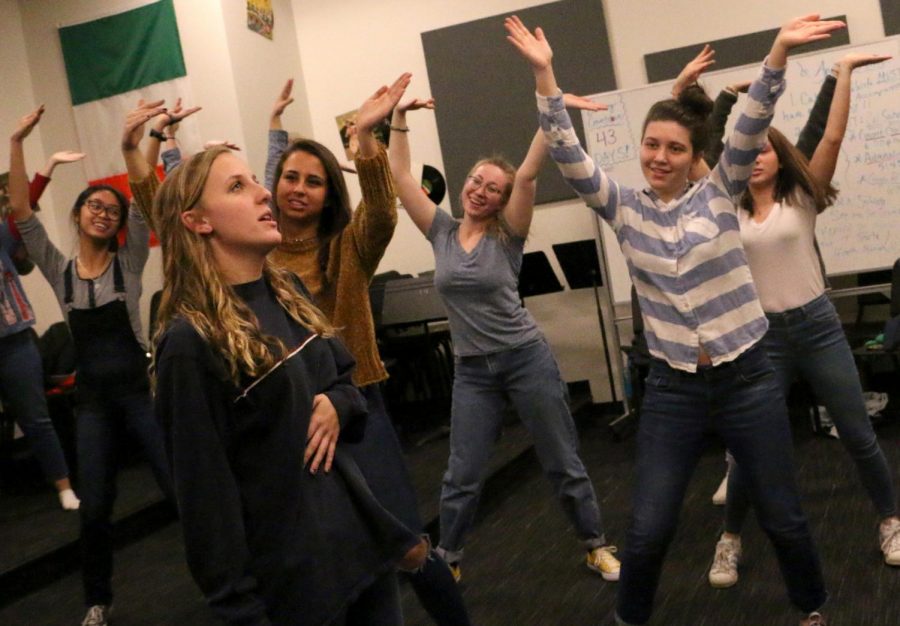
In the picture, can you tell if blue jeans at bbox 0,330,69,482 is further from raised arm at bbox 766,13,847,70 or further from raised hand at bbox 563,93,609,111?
raised arm at bbox 766,13,847,70

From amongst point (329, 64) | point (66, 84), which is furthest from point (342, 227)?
point (329, 64)

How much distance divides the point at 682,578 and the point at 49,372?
13.9ft

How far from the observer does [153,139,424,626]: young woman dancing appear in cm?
148

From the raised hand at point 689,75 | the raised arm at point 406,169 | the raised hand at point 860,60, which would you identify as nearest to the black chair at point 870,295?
the raised hand at point 860,60

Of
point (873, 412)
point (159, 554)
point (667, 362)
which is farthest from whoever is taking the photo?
point (873, 412)

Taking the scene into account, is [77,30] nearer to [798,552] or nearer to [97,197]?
[97,197]

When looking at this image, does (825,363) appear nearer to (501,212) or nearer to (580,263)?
(501,212)

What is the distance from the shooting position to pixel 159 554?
4852 millimetres

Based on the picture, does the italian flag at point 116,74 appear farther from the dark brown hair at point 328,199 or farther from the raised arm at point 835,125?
the raised arm at point 835,125

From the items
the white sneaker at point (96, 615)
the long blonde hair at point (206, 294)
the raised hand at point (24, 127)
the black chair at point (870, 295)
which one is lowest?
the white sneaker at point (96, 615)

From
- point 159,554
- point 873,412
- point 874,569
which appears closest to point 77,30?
point 159,554

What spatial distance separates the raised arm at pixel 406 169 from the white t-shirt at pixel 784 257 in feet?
3.36

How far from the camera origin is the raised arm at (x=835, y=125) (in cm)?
303

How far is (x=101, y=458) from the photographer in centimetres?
351
